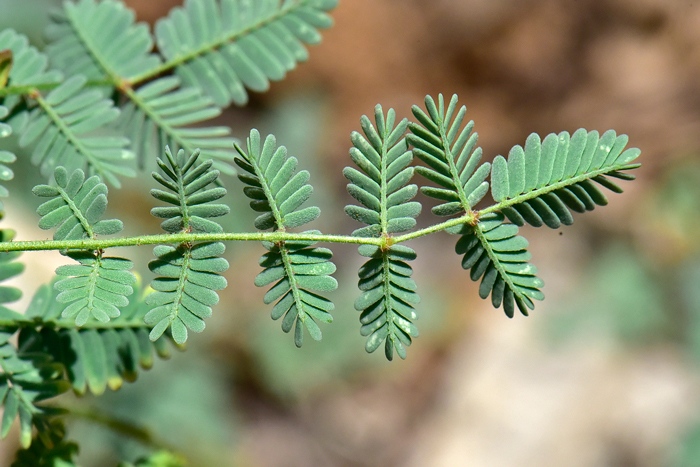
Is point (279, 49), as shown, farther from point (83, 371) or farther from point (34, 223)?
point (34, 223)

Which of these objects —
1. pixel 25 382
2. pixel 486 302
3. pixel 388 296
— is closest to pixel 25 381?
pixel 25 382

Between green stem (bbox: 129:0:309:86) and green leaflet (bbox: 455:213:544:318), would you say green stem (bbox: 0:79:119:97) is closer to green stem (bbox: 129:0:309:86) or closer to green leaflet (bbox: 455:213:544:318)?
green stem (bbox: 129:0:309:86)

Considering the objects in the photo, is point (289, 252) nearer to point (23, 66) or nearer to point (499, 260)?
point (499, 260)

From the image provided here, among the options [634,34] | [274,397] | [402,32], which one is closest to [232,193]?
[274,397]

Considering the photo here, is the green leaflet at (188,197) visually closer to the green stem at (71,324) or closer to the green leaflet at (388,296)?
the green leaflet at (388,296)

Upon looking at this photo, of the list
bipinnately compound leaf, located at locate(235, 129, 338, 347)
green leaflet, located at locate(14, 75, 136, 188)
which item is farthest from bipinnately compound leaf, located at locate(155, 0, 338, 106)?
bipinnately compound leaf, located at locate(235, 129, 338, 347)
